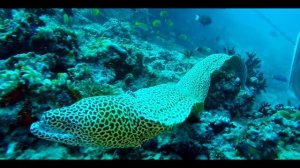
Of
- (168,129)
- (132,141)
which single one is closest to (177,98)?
(168,129)

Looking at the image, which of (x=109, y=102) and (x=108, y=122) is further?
(x=109, y=102)

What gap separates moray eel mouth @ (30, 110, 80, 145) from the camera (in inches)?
112

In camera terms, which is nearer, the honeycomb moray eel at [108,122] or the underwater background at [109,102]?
the honeycomb moray eel at [108,122]

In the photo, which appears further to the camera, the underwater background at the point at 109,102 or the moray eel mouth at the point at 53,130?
the underwater background at the point at 109,102

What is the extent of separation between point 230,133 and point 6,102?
3.19 m

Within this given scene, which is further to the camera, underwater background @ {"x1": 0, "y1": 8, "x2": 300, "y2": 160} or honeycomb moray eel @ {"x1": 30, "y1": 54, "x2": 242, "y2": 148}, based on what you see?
underwater background @ {"x1": 0, "y1": 8, "x2": 300, "y2": 160}

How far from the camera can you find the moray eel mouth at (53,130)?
2.84 meters

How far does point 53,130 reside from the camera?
2.91 m

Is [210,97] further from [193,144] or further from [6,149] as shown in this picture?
[6,149]

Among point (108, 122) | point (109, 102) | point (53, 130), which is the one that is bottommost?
point (53, 130)

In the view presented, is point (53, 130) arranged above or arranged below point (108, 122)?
below

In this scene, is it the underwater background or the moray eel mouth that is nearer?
the moray eel mouth

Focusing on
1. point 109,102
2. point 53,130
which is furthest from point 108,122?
point 53,130

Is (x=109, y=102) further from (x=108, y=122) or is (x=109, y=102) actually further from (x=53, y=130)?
(x=53, y=130)
